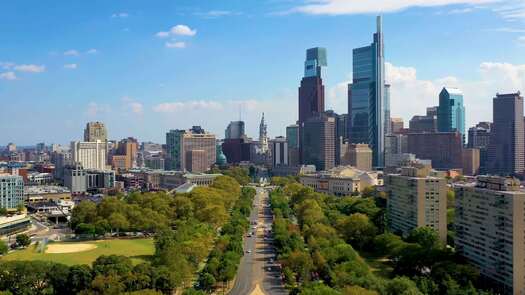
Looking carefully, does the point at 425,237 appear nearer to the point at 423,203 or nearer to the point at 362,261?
the point at 423,203

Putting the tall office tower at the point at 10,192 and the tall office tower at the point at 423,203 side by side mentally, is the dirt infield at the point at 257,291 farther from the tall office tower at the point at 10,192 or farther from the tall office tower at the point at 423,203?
the tall office tower at the point at 10,192

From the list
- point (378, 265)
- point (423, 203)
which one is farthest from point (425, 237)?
point (423, 203)

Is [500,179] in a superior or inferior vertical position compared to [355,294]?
superior

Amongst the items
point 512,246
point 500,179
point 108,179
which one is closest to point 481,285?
point 512,246

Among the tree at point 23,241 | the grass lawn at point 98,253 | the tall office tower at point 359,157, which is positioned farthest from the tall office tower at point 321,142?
the tree at point 23,241

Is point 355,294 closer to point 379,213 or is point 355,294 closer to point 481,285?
point 481,285

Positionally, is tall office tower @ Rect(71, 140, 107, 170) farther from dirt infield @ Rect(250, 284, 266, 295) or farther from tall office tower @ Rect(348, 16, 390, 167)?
dirt infield @ Rect(250, 284, 266, 295)
